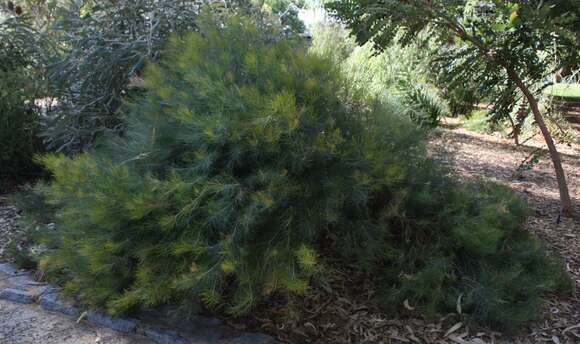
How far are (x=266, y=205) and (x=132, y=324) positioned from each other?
117 centimetres

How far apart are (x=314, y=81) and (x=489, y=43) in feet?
8.48

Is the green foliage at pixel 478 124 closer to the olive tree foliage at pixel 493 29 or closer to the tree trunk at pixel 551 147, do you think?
the olive tree foliage at pixel 493 29

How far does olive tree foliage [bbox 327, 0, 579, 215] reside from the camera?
437 cm

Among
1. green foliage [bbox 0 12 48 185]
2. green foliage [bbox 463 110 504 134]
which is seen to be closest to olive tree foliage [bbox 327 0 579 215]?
green foliage [bbox 0 12 48 185]

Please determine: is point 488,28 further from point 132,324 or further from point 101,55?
point 132,324

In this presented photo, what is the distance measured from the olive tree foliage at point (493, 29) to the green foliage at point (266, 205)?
1.25 meters

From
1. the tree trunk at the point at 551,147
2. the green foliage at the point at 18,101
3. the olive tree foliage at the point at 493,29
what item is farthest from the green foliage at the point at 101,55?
the tree trunk at the point at 551,147

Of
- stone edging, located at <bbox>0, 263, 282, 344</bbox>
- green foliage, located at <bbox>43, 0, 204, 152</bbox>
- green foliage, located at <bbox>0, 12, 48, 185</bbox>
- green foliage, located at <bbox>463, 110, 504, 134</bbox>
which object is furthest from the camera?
green foliage, located at <bbox>463, 110, 504, 134</bbox>

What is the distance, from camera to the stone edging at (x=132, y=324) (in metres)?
3.03

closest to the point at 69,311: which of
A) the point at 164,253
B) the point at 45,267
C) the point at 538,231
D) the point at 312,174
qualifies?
the point at 45,267

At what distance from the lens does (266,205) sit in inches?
108

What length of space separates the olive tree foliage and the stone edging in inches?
106

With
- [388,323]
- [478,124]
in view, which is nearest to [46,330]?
[388,323]

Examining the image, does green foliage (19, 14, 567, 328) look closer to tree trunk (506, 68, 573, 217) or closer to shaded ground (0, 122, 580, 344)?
shaded ground (0, 122, 580, 344)
